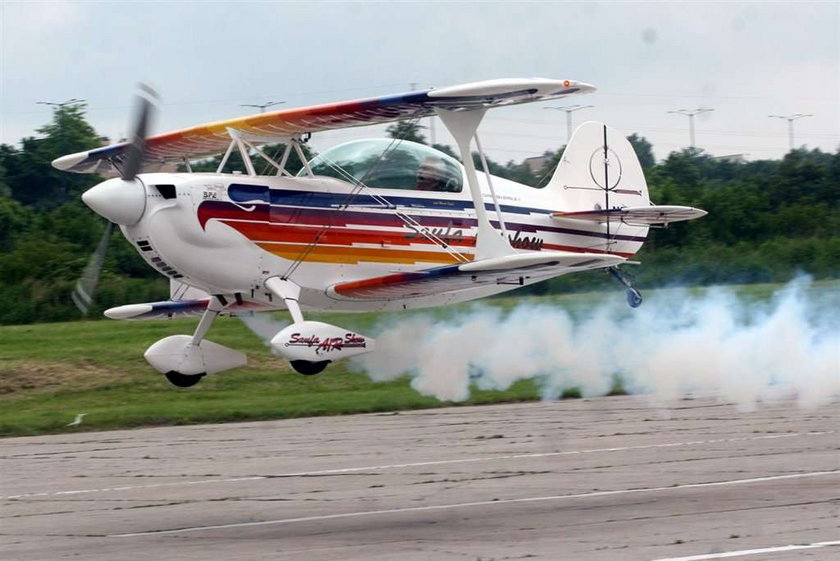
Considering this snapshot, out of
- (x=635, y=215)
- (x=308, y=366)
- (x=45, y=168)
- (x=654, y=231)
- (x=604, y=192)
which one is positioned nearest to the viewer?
(x=308, y=366)

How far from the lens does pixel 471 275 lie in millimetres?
15406

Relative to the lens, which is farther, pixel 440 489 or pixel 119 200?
pixel 119 200

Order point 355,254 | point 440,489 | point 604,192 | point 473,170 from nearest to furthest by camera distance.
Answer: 1. point 440,489
2. point 473,170
3. point 355,254
4. point 604,192

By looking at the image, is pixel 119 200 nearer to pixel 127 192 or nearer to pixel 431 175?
pixel 127 192

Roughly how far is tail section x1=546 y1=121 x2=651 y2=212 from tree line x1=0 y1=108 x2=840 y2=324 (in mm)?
3994

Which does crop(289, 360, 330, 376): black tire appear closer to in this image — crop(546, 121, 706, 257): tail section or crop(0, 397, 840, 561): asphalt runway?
crop(0, 397, 840, 561): asphalt runway

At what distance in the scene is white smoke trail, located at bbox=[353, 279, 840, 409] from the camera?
56.8ft

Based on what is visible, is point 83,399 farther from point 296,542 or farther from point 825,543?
point 825,543

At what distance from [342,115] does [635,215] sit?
5.30 metres

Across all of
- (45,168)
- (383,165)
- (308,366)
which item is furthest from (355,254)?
(45,168)

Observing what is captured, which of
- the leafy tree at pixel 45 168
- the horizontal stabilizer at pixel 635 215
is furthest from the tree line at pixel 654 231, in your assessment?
the horizontal stabilizer at pixel 635 215

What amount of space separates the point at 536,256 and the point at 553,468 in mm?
2799

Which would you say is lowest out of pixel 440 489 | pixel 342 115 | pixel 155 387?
pixel 155 387

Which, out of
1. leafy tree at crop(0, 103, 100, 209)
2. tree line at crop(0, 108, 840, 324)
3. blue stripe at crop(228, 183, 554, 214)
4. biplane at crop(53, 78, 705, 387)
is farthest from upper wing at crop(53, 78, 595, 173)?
leafy tree at crop(0, 103, 100, 209)
